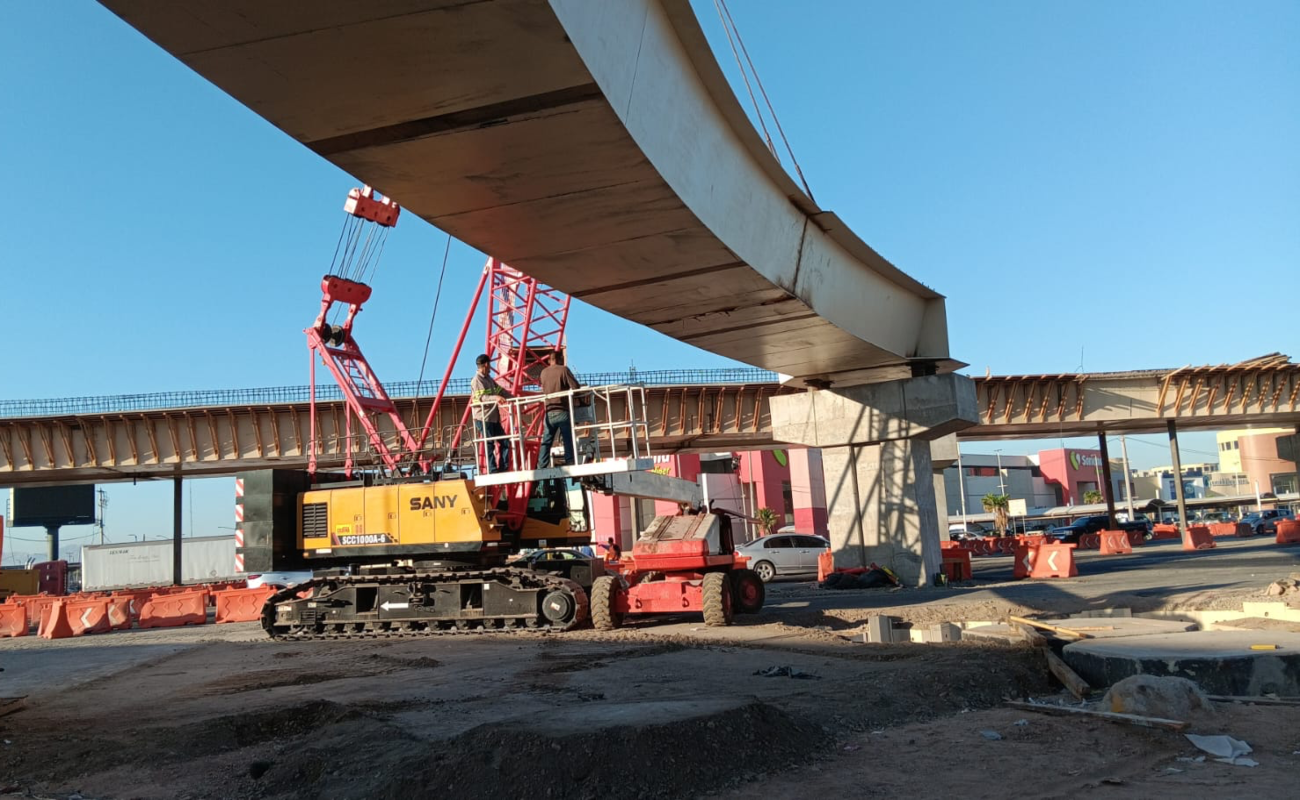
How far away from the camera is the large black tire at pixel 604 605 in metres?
15.9

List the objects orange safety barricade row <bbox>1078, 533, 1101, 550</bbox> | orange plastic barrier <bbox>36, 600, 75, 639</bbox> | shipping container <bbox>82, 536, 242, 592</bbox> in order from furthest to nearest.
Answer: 1. shipping container <bbox>82, 536, 242, 592</bbox>
2. orange safety barricade row <bbox>1078, 533, 1101, 550</bbox>
3. orange plastic barrier <bbox>36, 600, 75, 639</bbox>

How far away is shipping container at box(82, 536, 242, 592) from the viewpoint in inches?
2391

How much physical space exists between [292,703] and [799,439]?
15989mm

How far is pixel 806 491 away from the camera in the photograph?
6056 cm

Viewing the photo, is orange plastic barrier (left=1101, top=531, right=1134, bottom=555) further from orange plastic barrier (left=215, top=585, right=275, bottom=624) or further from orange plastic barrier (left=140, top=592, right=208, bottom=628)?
orange plastic barrier (left=140, top=592, right=208, bottom=628)

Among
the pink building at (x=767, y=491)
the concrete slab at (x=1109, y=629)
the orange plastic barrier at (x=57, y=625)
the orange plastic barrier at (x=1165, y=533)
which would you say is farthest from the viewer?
the pink building at (x=767, y=491)

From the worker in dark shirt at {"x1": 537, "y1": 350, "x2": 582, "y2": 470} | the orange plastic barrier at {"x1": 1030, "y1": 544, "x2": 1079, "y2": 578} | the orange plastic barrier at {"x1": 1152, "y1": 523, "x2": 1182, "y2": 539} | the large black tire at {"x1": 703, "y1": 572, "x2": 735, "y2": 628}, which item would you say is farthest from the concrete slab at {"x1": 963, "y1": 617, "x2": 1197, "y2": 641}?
the orange plastic barrier at {"x1": 1152, "y1": 523, "x2": 1182, "y2": 539}

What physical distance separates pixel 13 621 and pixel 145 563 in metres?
39.3

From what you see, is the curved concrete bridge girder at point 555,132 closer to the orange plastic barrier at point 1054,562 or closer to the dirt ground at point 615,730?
the dirt ground at point 615,730

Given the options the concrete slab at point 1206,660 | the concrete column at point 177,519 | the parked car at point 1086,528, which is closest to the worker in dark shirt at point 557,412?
the concrete slab at point 1206,660

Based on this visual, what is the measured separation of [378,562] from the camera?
17531 mm

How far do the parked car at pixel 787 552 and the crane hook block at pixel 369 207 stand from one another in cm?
1525

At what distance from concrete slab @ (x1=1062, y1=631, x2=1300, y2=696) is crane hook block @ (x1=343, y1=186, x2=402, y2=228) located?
2231 centimetres

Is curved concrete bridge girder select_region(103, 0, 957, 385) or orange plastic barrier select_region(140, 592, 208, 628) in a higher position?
curved concrete bridge girder select_region(103, 0, 957, 385)
